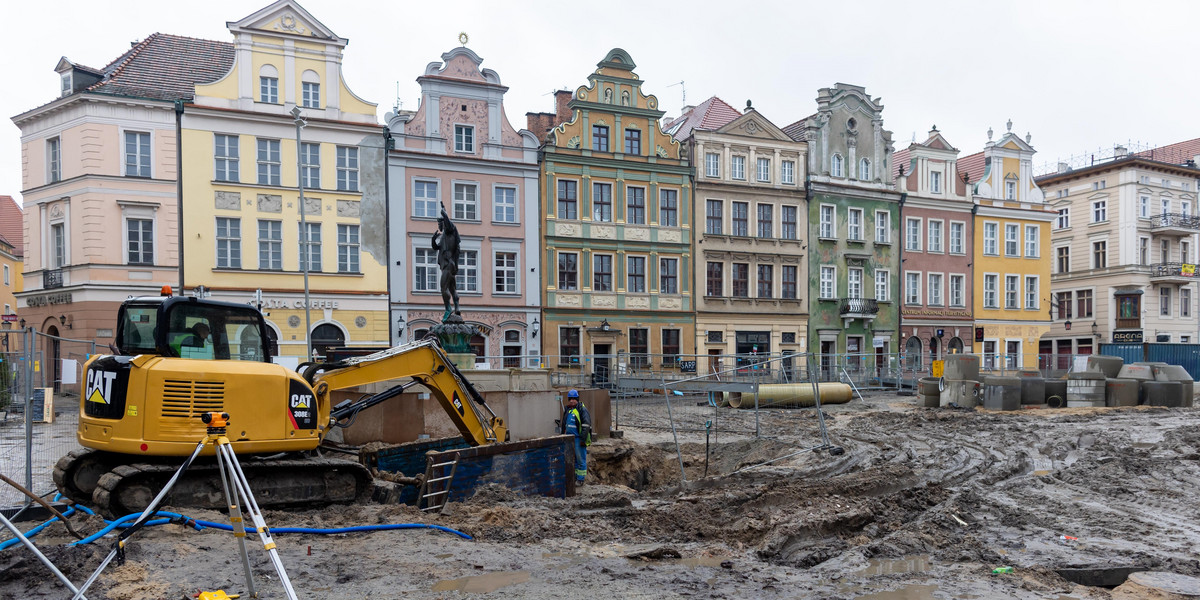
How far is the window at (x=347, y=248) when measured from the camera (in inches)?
1211

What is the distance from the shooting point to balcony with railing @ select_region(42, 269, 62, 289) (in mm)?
28531

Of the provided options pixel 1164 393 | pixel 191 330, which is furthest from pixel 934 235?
pixel 191 330

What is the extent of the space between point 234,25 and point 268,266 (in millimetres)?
8411

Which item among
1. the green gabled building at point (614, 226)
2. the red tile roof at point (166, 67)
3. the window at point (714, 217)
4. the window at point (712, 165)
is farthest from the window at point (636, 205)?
the red tile roof at point (166, 67)

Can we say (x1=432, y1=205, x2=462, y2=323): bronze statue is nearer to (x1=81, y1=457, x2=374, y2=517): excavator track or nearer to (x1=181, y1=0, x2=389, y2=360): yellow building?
(x1=81, y1=457, x2=374, y2=517): excavator track

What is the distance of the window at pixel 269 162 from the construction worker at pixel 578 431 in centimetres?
2022

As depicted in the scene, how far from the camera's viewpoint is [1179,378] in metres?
26.0

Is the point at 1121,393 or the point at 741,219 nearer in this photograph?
the point at 1121,393

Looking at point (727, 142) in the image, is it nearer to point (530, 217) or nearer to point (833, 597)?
point (530, 217)

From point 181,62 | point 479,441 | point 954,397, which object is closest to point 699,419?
point 954,397

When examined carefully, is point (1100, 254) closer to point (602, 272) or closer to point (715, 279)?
point (715, 279)

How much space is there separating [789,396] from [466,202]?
48.7 ft

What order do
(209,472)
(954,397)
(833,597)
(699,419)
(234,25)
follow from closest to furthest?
(833,597)
(209,472)
(699,419)
(954,397)
(234,25)

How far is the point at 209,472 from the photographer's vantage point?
973 centimetres
